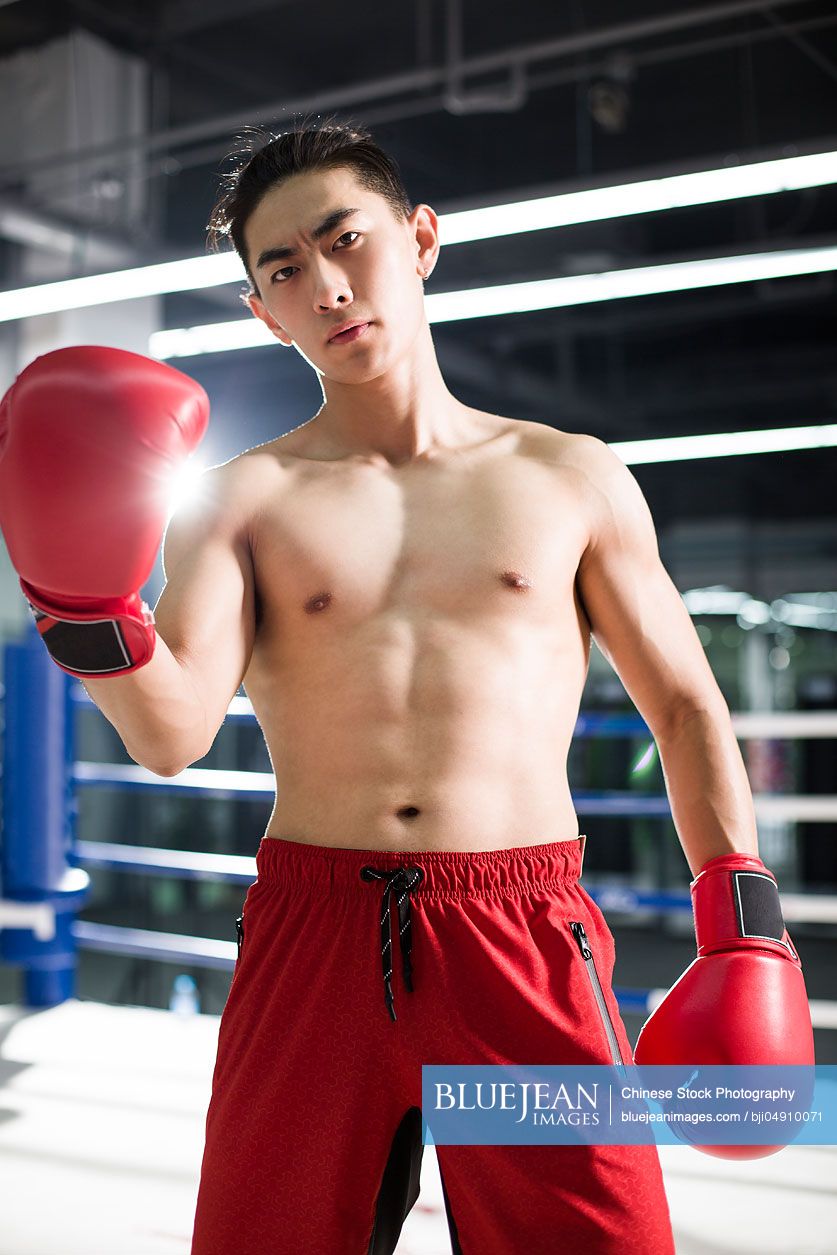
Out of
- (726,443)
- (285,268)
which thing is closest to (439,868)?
(285,268)

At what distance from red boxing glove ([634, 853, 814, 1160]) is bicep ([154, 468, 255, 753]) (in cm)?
52

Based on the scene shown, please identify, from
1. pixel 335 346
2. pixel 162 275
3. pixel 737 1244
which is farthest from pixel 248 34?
pixel 737 1244

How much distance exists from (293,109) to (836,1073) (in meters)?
3.60

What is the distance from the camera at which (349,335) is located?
4.03ft

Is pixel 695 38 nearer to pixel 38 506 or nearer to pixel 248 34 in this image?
pixel 248 34

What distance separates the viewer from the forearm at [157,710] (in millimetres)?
1020

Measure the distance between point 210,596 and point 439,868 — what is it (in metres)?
0.34

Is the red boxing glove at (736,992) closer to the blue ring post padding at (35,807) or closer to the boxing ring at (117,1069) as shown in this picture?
the boxing ring at (117,1069)

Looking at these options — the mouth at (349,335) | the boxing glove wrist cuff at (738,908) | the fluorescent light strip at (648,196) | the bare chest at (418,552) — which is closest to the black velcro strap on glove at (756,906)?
the boxing glove wrist cuff at (738,908)

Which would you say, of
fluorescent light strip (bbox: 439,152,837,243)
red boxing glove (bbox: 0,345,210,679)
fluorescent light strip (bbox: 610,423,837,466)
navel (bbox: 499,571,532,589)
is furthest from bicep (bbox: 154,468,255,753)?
fluorescent light strip (bbox: 610,423,837,466)

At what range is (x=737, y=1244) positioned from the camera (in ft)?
6.68

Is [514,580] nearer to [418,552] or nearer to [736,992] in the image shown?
[418,552]

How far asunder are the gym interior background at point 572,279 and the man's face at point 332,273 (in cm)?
135

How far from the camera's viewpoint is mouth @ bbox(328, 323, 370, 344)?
4.03 feet
